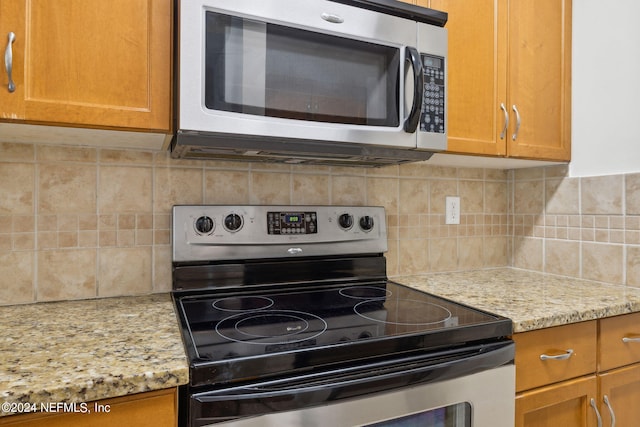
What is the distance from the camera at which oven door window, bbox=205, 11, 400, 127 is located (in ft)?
3.15

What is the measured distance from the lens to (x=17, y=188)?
112 cm

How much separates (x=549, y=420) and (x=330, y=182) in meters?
0.99

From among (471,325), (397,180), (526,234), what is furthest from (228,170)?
(526,234)

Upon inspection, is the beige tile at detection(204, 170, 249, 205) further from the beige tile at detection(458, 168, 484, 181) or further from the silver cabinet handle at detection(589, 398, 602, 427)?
the silver cabinet handle at detection(589, 398, 602, 427)

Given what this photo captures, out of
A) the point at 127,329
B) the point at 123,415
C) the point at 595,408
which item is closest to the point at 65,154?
the point at 127,329

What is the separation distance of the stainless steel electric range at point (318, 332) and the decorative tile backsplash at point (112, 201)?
0.09 meters

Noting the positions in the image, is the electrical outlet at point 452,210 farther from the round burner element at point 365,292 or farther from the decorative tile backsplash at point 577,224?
the round burner element at point 365,292

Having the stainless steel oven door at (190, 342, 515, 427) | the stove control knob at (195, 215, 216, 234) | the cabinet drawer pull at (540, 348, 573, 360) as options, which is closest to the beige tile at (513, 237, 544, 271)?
the cabinet drawer pull at (540, 348, 573, 360)

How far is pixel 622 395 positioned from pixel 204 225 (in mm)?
1375

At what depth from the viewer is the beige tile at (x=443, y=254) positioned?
67.3 inches

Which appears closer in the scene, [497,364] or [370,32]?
[497,364]

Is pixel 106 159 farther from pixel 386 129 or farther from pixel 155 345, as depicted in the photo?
pixel 386 129

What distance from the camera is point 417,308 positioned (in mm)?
1111

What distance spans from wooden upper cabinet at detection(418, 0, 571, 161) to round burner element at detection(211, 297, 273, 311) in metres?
0.77
